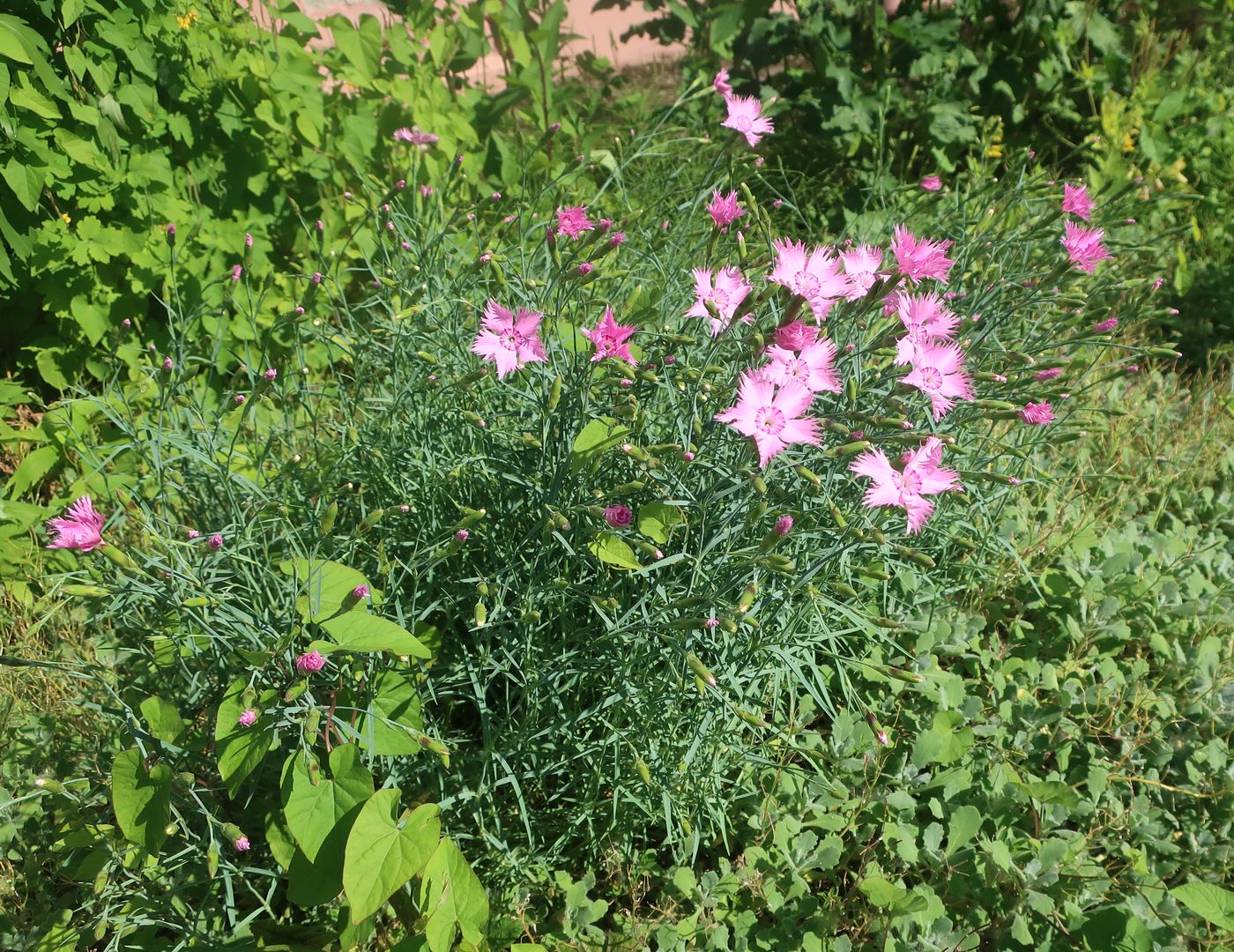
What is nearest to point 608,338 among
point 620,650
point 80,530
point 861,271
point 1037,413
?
point 861,271

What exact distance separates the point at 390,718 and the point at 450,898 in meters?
0.30

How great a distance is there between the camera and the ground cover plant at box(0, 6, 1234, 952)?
1447mm

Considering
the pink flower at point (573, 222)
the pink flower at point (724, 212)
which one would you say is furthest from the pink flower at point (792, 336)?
the pink flower at point (573, 222)

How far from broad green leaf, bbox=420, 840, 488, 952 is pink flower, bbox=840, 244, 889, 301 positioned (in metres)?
1.12

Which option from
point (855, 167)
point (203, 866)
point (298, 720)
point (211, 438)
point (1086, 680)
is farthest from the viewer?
point (855, 167)

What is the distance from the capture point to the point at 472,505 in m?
1.80

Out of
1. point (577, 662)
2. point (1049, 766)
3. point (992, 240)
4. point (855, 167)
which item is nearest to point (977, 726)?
point (1049, 766)

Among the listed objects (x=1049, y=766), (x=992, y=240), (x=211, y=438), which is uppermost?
(x=992, y=240)

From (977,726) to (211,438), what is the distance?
67.2 inches

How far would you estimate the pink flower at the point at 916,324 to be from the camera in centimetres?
147

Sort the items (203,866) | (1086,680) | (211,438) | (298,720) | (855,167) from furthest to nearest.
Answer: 1. (855,167)
2. (1086,680)
3. (211,438)
4. (203,866)
5. (298,720)

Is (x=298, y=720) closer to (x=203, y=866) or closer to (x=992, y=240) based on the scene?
(x=203, y=866)

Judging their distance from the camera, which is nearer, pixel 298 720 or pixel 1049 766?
pixel 298 720

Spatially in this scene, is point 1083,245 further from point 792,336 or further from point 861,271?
point 792,336
